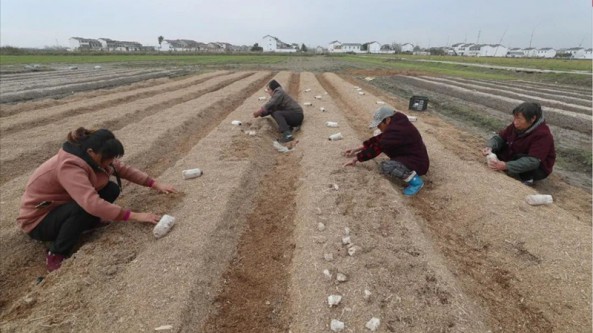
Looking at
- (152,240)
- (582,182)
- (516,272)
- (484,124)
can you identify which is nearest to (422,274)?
(516,272)

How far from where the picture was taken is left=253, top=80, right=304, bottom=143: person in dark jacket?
26.6 ft

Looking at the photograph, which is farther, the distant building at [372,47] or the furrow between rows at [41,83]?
the distant building at [372,47]

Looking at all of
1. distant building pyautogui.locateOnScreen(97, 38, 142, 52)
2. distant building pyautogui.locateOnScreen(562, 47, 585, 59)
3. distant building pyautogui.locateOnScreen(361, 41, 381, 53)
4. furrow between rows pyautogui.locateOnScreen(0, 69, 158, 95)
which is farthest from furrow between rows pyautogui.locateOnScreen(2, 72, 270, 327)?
distant building pyautogui.locateOnScreen(562, 47, 585, 59)

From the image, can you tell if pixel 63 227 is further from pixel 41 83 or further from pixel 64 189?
pixel 41 83

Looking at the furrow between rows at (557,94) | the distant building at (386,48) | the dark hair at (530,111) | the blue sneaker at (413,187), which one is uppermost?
the distant building at (386,48)

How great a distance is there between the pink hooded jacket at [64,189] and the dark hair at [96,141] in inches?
5.8

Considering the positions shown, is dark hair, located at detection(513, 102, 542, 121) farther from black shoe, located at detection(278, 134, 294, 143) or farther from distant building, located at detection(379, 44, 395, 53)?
distant building, located at detection(379, 44, 395, 53)

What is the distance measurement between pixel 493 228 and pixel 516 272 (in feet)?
2.53

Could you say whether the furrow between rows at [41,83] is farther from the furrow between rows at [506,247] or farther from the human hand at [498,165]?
the human hand at [498,165]

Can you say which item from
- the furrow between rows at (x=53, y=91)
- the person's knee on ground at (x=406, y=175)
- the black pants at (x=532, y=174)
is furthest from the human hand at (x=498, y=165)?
the furrow between rows at (x=53, y=91)

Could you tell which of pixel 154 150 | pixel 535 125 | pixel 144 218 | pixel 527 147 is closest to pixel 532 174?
pixel 527 147

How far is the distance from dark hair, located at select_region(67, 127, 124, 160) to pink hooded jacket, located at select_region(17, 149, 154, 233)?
0.15 meters

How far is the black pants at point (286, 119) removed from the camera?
817 centimetres

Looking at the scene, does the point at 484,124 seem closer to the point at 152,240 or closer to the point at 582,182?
the point at 582,182
